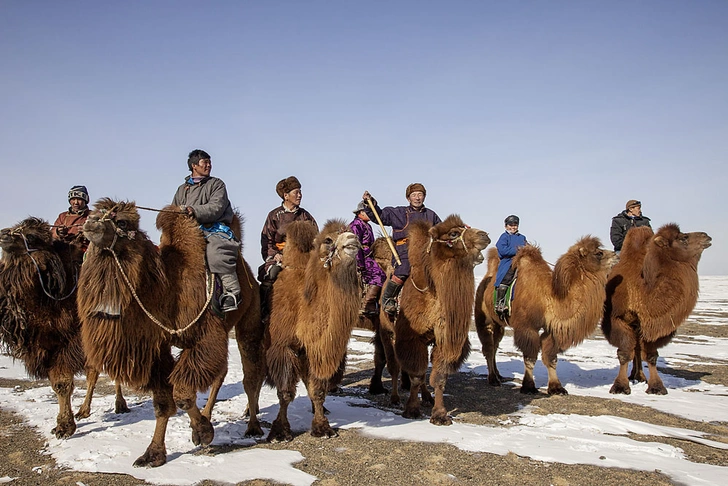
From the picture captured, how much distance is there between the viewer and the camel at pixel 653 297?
905 cm

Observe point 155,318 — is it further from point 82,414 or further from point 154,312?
point 82,414

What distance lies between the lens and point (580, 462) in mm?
4988

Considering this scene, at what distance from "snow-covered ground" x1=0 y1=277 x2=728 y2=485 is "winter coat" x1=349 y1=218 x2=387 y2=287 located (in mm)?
2009

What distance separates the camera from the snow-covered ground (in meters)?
4.80

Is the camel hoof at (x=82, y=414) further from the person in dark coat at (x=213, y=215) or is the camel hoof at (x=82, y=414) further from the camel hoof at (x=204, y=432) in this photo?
the person in dark coat at (x=213, y=215)

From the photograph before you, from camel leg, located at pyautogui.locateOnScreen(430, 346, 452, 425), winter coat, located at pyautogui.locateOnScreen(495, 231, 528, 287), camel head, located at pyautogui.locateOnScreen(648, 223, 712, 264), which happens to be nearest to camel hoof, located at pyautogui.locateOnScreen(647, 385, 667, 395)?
camel head, located at pyautogui.locateOnScreen(648, 223, 712, 264)

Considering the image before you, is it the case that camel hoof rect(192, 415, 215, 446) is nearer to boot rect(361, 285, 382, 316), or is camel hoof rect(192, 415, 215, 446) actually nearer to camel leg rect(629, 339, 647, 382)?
boot rect(361, 285, 382, 316)

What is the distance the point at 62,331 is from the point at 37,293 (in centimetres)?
54

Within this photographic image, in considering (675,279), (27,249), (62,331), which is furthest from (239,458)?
(675,279)

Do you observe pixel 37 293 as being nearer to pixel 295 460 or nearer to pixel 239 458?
pixel 239 458

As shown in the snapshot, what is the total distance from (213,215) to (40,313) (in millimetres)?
2467

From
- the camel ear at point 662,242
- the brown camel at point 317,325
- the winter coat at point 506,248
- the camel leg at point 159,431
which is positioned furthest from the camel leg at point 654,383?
the camel leg at point 159,431

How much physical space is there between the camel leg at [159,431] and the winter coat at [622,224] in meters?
9.69

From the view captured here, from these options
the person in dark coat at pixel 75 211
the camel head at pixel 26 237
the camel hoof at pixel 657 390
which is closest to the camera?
the camel head at pixel 26 237
